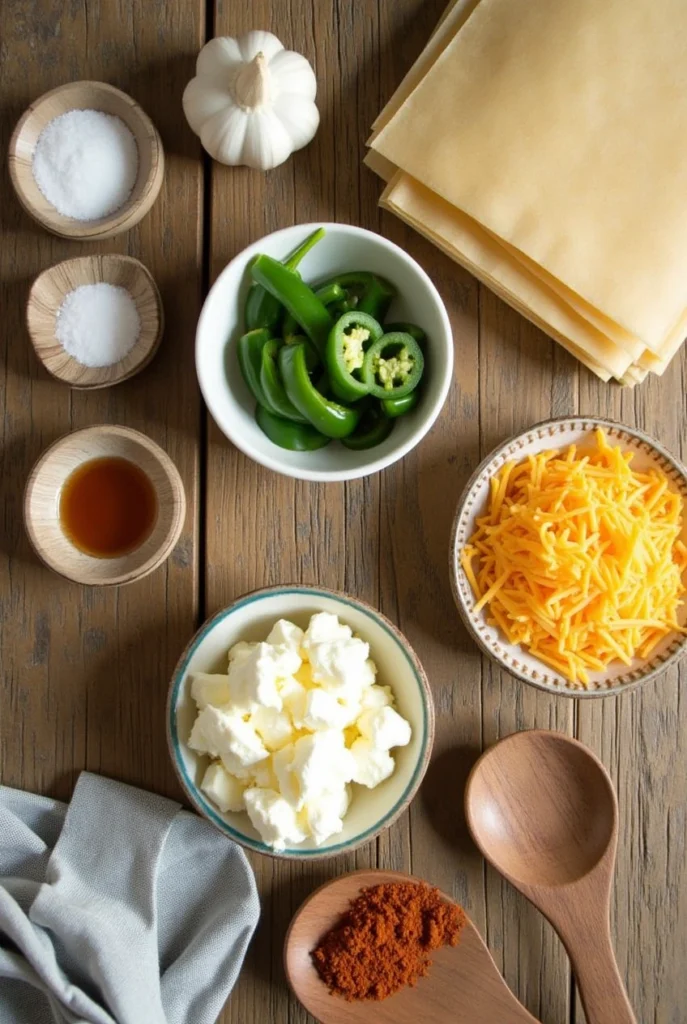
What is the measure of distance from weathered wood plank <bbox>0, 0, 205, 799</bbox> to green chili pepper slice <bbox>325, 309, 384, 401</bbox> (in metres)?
0.33

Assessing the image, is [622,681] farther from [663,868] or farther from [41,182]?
[41,182]

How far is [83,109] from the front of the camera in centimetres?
168

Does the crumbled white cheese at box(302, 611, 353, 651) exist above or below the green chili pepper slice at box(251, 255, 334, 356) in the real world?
below

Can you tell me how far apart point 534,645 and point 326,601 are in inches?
14.6

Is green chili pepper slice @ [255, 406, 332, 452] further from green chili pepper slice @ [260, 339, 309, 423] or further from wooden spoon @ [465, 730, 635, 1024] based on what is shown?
wooden spoon @ [465, 730, 635, 1024]

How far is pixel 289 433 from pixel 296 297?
233 millimetres

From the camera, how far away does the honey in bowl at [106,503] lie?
170cm

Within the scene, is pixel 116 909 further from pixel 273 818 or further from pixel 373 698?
pixel 373 698

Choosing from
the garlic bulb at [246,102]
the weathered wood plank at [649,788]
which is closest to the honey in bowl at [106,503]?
the garlic bulb at [246,102]

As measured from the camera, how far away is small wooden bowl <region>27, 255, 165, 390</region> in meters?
1.66

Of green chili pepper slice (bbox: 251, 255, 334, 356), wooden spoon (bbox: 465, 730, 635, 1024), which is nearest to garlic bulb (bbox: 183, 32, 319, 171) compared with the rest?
green chili pepper slice (bbox: 251, 255, 334, 356)

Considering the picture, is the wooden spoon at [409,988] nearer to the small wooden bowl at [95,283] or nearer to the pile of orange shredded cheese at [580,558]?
the pile of orange shredded cheese at [580,558]

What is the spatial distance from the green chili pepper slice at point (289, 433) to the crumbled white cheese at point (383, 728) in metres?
0.47

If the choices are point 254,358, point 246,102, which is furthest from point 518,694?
point 246,102
